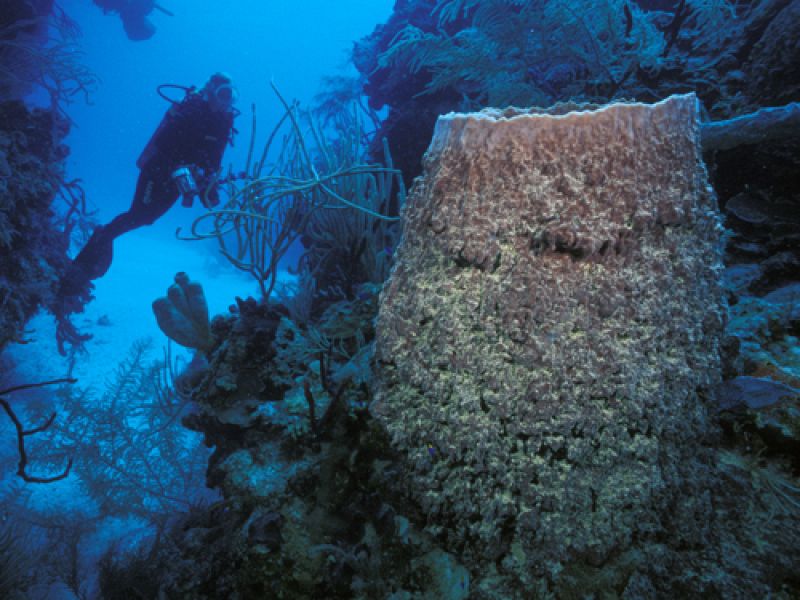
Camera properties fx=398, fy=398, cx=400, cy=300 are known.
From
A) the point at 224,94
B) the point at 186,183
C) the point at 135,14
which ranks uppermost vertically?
the point at 135,14

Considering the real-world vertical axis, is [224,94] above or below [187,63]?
below

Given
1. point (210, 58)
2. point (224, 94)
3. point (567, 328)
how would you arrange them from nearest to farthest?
point (567, 328) < point (224, 94) < point (210, 58)

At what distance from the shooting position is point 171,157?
23.3 feet

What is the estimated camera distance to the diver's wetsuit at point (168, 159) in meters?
7.05

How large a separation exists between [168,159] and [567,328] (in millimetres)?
7947

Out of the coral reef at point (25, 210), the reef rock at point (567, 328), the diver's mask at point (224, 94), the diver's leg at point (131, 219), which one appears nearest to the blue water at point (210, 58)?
the diver's leg at point (131, 219)

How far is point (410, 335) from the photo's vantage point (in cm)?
135

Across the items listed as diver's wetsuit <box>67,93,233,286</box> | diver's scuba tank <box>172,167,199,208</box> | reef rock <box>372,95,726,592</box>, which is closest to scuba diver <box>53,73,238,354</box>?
diver's wetsuit <box>67,93,233,286</box>

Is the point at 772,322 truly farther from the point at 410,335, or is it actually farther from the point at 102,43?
the point at 102,43

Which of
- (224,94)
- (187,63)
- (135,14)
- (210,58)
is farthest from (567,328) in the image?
Answer: (210,58)

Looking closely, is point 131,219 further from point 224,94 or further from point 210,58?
point 210,58

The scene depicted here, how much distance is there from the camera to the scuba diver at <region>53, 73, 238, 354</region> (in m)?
7.05

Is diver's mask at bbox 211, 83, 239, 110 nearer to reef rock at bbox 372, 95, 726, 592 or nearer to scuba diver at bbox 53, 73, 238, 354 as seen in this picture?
scuba diver at bbox 53, 73, 238, 354

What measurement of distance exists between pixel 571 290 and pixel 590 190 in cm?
29
